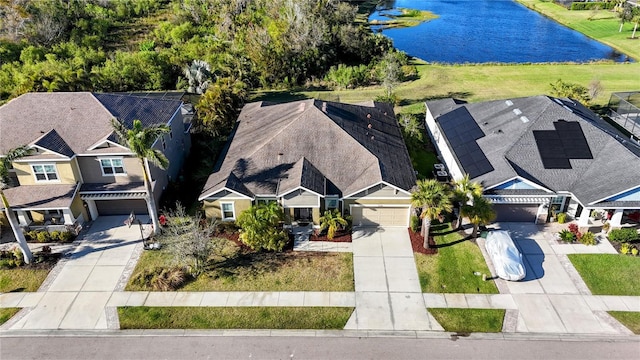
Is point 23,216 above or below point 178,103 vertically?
below

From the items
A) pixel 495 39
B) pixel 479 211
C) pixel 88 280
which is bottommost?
pixel 88 280

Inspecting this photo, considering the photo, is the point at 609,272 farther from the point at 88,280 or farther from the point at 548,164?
the point at 88,280

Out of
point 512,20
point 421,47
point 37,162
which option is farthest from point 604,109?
point 512,20

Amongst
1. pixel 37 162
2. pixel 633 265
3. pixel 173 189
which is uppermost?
pixel 37 162

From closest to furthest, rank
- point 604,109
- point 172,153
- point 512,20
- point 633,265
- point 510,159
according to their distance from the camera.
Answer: point 633,265 → point 510,159 → point 172,153 → point 604,109 → point 512,20

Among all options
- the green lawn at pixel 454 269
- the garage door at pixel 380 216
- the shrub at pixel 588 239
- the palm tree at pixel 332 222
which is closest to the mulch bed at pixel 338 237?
the palm tree at pixel 332 222

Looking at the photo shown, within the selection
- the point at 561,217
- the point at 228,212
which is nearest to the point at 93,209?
the point at 228,212

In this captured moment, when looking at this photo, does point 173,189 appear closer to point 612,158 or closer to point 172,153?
point 172,153
